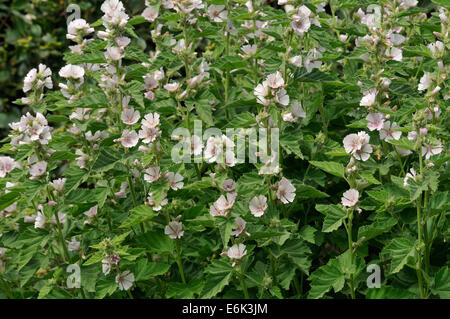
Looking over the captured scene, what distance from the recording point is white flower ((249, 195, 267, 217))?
89.1 inches

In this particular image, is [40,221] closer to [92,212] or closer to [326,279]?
[92,212]

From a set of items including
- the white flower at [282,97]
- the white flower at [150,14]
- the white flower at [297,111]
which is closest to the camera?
the white flower at [282,97]

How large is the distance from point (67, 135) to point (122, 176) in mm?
Result: 307

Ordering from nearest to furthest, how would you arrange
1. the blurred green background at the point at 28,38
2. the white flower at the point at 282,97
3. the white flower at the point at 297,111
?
the white flower at the point at 282,97 < the white flower at the point at 297,111 < the blurred green background at the point at 28,38

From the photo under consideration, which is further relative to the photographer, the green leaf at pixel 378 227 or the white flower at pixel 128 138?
the white flower at pixel 128 138

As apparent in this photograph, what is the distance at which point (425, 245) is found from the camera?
2.33 metres

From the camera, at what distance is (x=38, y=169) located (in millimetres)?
2379

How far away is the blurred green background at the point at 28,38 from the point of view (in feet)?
19.7

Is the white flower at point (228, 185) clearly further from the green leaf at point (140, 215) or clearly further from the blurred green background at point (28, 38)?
the blurred green background at point (28, 38)

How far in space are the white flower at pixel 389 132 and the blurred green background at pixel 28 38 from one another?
4.08 m

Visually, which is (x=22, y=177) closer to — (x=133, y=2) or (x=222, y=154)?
(x=222, y=154)

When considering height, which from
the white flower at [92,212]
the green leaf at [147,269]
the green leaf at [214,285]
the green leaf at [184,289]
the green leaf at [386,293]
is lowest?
the green leaf at [184,289]

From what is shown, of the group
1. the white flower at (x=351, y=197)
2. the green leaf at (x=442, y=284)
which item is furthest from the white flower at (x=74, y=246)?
the green leaf at (x=442, y=284)

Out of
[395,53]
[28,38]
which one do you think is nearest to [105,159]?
[395,53]
